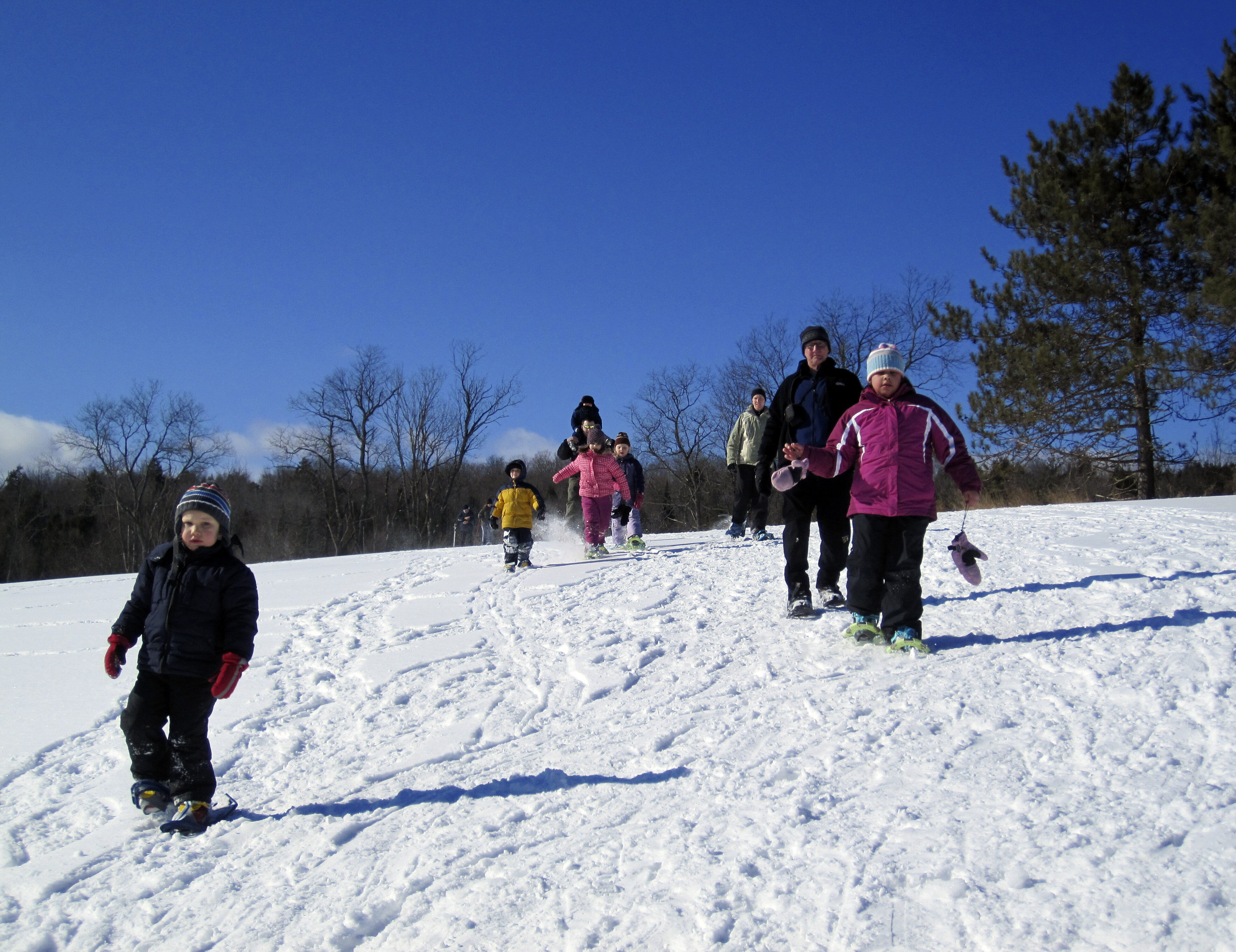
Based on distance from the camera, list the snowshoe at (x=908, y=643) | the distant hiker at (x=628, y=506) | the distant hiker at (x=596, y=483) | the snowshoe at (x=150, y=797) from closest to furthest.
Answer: the snowshoe at (x=150, y=797) → the snowshoe at (x=908, y=643) → the distant hiker at (x=596, y=483) → the distant hiker at (x=628, y=506)

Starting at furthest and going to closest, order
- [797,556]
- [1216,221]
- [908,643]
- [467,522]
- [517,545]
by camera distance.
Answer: [467,522], [1216,221], [517,545], [797,556], [908,643]

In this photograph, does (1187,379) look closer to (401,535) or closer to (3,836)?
(3,836)

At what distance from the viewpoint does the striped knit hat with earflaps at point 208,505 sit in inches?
129

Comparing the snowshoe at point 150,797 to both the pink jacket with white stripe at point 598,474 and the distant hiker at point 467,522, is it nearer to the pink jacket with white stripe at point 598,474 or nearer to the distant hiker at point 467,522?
the pink jacket with white stripe at point 598,474

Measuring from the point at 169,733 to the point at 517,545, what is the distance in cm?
637

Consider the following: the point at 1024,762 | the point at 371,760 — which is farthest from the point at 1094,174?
the point at 371,760

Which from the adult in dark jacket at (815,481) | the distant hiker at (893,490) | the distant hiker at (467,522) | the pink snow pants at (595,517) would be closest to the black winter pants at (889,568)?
the distant hiker at (893,490)

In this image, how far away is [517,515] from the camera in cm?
959

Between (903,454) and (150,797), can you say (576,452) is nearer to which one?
(903,454)

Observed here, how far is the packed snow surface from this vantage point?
2107 mm

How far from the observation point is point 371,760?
3609 millimetres

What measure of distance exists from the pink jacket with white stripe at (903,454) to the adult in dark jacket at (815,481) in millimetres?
650

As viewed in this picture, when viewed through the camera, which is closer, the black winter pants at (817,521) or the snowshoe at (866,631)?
the snowshoe at (866,631)

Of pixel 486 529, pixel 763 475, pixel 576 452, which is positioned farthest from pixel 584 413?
pixel 486 529
